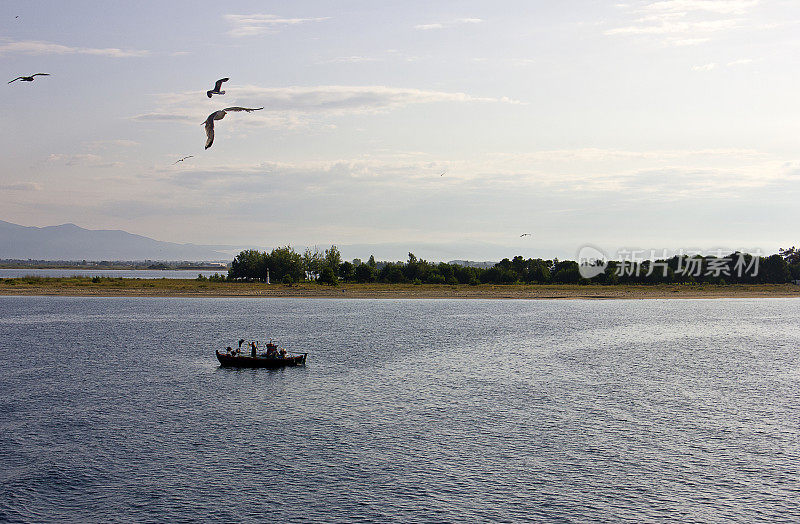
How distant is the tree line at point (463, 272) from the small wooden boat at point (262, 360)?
111 m

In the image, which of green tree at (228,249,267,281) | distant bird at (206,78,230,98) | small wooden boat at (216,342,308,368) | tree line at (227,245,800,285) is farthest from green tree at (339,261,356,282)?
distant bird at (206,78,230,98)

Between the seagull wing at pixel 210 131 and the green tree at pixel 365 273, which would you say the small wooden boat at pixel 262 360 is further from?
the green tree at pixel 365 273

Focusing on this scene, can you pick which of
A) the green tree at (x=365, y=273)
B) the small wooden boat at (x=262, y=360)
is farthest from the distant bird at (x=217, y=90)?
the green tree at (x=365, y=273)

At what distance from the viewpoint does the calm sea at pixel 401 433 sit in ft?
86.7

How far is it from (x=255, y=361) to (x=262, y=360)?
704mm

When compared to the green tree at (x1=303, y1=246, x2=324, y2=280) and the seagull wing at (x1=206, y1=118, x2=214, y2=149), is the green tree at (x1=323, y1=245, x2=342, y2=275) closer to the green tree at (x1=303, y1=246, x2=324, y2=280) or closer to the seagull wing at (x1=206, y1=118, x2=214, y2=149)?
the green tree at (x1=303, y1=246, x2=324, y2=280)

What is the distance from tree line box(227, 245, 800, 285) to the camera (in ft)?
590

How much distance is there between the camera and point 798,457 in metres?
32.8

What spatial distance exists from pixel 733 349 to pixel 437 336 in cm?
3272

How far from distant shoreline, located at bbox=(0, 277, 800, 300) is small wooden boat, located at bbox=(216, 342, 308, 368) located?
8752 cm

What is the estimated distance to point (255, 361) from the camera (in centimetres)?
5875

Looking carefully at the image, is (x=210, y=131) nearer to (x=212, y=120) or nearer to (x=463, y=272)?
(x=212, y=120)

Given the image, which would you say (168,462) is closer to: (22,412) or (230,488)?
(230,488)

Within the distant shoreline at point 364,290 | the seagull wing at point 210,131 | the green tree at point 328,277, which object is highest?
the seagull wing at point 210,131
